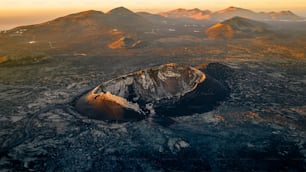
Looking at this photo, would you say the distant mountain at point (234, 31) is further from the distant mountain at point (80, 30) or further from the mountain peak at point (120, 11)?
the mountain peak at point (120, 11)

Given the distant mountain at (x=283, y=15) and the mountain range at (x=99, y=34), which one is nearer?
the mountain range at (x=99, y=34)

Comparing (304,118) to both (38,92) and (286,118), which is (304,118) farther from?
(38,92)

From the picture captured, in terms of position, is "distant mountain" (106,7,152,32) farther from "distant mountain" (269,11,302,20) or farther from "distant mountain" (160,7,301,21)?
"distant mountain" (269,11,302,20)

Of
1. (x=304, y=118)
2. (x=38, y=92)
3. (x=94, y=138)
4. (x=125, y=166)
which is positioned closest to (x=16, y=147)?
(x=94, y=138)

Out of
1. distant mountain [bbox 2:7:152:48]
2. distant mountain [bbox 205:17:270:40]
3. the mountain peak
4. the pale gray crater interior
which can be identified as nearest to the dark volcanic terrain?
the pale gray crater interior

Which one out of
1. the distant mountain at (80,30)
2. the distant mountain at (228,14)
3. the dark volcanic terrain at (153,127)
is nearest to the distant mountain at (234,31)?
the distant mountain at (80,30)

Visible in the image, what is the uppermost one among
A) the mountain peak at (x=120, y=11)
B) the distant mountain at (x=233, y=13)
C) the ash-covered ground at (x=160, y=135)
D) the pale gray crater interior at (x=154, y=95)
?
the distant mountain at (x=233, y=13)

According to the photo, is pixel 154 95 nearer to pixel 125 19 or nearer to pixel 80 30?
pixel 80 30
